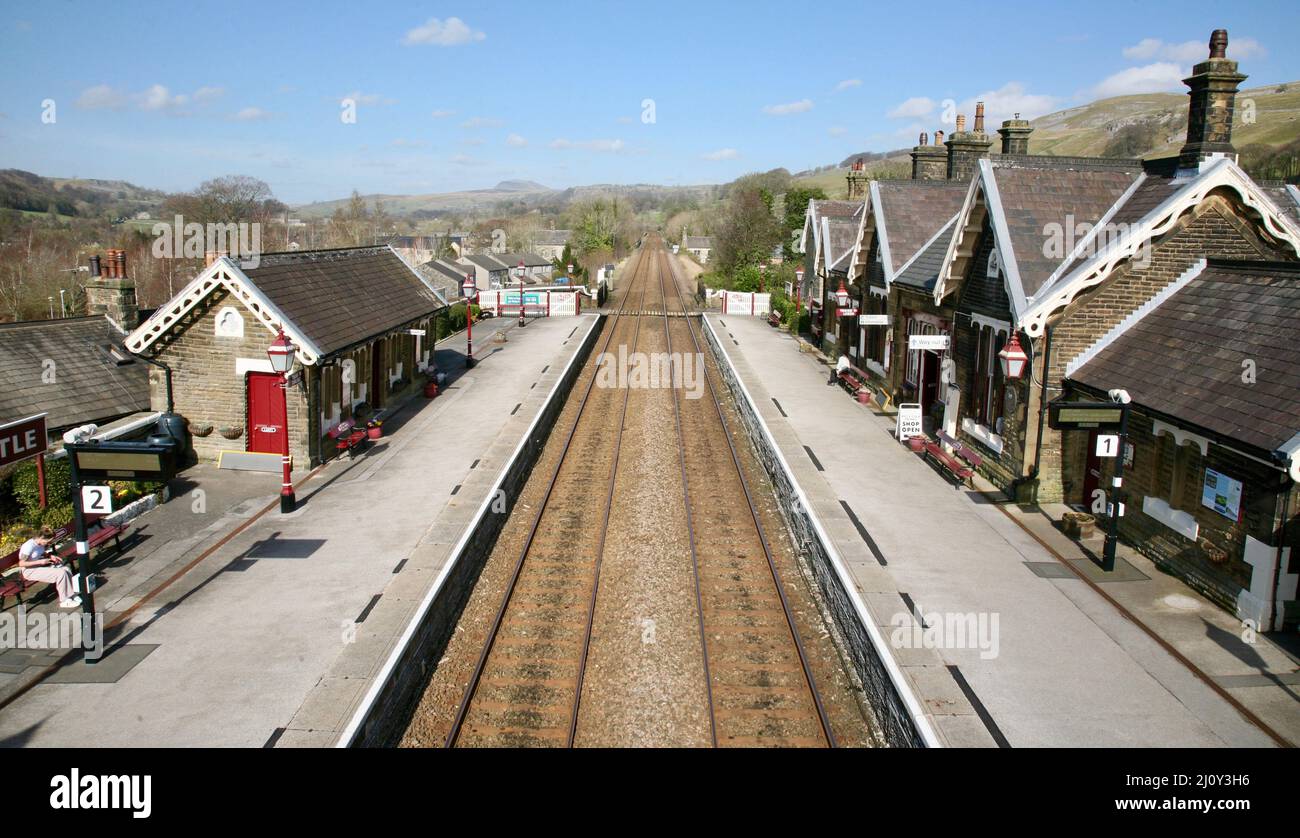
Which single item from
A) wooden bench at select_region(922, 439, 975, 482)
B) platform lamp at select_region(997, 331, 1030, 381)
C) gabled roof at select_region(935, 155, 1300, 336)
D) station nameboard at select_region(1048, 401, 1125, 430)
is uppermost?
gabled roof at select_region(935, 155, 1300, 336)

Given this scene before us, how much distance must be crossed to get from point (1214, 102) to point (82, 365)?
24390 mm

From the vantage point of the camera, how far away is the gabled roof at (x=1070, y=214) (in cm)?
1612

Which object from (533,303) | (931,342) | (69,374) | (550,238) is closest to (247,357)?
(69,374)

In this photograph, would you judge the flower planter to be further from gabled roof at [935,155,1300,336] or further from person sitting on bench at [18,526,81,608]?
person sitting on bench at [18,526,81,608]

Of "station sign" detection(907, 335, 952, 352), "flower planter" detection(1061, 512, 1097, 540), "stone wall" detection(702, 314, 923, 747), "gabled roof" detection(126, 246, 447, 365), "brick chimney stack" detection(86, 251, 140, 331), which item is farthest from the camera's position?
"brick chimney stack" detection(86, 251, 140, 331)

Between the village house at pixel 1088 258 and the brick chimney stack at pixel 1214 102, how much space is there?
24 millimetres

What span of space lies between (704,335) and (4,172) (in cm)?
12791

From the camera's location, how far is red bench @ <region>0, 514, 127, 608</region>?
12.3 metres

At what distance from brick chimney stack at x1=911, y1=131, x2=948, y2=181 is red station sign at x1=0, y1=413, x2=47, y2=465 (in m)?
32.4

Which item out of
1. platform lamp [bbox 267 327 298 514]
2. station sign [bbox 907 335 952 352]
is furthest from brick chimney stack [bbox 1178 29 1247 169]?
platform lamp [bbox 267 327 298 514]

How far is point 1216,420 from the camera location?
12797 millimetres

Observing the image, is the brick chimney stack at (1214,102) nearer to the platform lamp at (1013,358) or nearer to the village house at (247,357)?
the platform lamp at (1013,358)

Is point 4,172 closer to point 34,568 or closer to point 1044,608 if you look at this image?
point 34,568

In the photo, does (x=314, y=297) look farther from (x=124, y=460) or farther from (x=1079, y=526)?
(x=1079, y=526)
